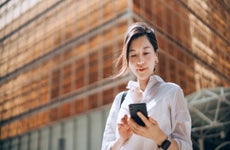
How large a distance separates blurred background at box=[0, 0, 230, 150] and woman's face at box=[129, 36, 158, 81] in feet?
36.7

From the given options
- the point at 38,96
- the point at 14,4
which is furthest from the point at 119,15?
the point at 14,4

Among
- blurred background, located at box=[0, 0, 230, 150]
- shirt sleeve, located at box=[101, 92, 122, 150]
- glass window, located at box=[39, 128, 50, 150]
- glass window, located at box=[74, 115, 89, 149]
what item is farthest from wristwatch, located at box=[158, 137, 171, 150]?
glass window, located at box=[39, 128, 50, 150]

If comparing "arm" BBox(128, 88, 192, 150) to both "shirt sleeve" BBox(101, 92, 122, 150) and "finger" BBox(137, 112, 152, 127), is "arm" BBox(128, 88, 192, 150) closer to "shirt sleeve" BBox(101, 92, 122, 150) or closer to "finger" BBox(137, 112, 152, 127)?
"finger" BBox(137, 112, 152, 127)

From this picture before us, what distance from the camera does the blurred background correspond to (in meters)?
16.4

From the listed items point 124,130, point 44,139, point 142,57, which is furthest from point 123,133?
point 44,139

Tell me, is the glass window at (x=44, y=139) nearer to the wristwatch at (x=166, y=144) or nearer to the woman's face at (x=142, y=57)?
the woman's face at (x=142, y=57)

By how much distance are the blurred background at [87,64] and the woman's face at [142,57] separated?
36.7 feet

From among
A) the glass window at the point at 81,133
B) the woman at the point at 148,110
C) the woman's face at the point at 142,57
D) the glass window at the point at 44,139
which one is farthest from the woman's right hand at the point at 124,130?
the glass window at the point at 44,139

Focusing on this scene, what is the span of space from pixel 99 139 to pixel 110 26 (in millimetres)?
5582

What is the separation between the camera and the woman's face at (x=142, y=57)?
164cm

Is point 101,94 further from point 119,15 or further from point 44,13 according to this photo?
point 44,13

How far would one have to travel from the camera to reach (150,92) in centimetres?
164

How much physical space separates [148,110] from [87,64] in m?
17.1

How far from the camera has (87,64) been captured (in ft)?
60.8
